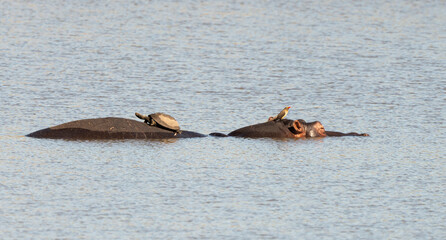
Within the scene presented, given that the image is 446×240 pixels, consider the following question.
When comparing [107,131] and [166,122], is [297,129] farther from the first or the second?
[107,131]

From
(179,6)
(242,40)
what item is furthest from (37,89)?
(179,6)

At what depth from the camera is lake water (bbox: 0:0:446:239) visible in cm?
1673

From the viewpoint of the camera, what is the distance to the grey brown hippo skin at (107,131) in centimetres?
2334

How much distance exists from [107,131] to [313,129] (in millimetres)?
4279

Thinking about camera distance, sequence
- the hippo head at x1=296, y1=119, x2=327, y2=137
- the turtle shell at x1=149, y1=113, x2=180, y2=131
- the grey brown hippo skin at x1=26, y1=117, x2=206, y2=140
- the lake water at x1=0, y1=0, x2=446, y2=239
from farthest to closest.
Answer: the hippo head at x1=296, y1=119, x2=327, y2=137 < the turtle shell at x1=149, y1=113, x2=180, y2=131 < the grey brown hippo skin at x1=26, y1=117, x2=206, y2=140 < the lake water at x1=0, y1=0, x2=446, y2=239

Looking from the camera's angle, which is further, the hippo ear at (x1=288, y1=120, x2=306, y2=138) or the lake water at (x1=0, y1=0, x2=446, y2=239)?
the hippo ear at (x1=288, y1=120, x2=306, y2=138)

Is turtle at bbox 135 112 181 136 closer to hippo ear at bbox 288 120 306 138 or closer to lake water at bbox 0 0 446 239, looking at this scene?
lake water at bbox 0 0 446 239

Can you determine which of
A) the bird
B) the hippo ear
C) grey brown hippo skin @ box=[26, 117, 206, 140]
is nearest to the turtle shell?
grey brown hippo skin @ box=[26, 117, 206, 140]

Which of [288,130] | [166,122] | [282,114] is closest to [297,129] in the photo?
[288,130]

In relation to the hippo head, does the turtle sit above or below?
above

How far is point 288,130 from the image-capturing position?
24.6m

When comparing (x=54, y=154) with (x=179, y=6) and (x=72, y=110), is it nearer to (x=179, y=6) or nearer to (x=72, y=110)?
(x=72, y=110)

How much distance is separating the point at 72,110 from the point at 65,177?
26.4 feet

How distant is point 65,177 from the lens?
1930cm
